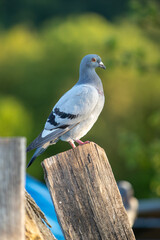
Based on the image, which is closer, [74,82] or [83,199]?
[83,199]

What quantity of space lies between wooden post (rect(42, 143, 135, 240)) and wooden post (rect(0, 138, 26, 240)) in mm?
675

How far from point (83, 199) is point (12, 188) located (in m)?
0.76

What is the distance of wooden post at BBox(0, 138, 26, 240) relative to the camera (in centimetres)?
140

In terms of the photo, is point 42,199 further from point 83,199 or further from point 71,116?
point 83,199

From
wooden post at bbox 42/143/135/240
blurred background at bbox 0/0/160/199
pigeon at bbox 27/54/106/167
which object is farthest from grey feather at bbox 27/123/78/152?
blurred background at bbox 0/0/160/199

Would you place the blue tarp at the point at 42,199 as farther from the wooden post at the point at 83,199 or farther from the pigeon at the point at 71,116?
the wooden post at the point at 83,199

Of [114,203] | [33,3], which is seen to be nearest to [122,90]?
[114,203]

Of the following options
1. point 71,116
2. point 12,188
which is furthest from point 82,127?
point 12,188

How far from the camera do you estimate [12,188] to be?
143 cm

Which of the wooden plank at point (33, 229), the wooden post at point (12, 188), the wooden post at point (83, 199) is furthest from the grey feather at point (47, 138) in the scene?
the wooden post at point (12, 188)

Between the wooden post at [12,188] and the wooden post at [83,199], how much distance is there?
675 mm

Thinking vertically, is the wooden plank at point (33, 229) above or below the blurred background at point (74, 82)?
below

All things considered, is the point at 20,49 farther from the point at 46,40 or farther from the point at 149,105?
the point at 149,105

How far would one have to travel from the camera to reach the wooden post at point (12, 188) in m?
1.40
